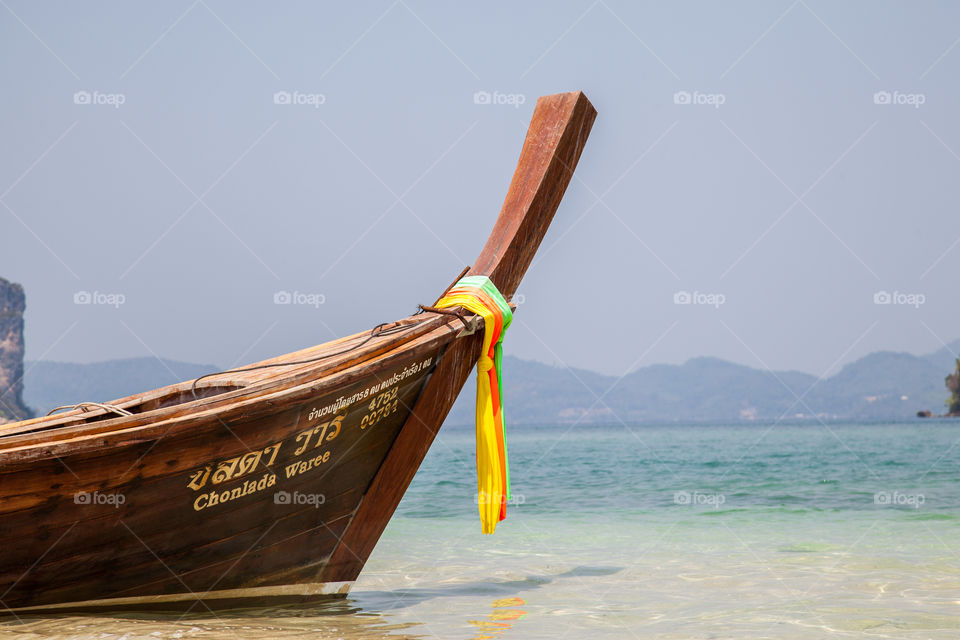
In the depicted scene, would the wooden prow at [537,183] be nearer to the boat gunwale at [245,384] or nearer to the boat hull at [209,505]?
the boat gunwale at [245,384]

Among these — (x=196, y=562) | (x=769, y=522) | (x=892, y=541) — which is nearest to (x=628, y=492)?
(x=769, y=522)

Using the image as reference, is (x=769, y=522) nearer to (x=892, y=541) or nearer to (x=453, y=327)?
(x=892, y=541)

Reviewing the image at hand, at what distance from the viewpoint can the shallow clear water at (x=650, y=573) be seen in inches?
156

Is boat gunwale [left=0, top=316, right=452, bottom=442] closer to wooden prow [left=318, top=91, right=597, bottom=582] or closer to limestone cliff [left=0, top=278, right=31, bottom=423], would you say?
wooden prow [left=318, top=91, right=597, bottom=582]

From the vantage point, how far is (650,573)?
225 inches

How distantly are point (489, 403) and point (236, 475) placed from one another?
4.62 feet

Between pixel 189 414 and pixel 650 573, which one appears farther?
pixel 650 573

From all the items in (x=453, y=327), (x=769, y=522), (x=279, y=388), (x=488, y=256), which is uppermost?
(x=488, y=256)

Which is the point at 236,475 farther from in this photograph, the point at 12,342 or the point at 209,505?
the point at 12,342

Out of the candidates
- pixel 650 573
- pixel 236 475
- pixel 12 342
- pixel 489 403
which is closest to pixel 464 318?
pixel 489 403

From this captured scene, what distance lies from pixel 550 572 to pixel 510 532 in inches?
105

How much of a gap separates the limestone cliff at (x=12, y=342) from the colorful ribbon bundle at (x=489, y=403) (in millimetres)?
50607

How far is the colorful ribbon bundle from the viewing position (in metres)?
4.52

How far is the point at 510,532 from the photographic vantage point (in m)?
8.46
